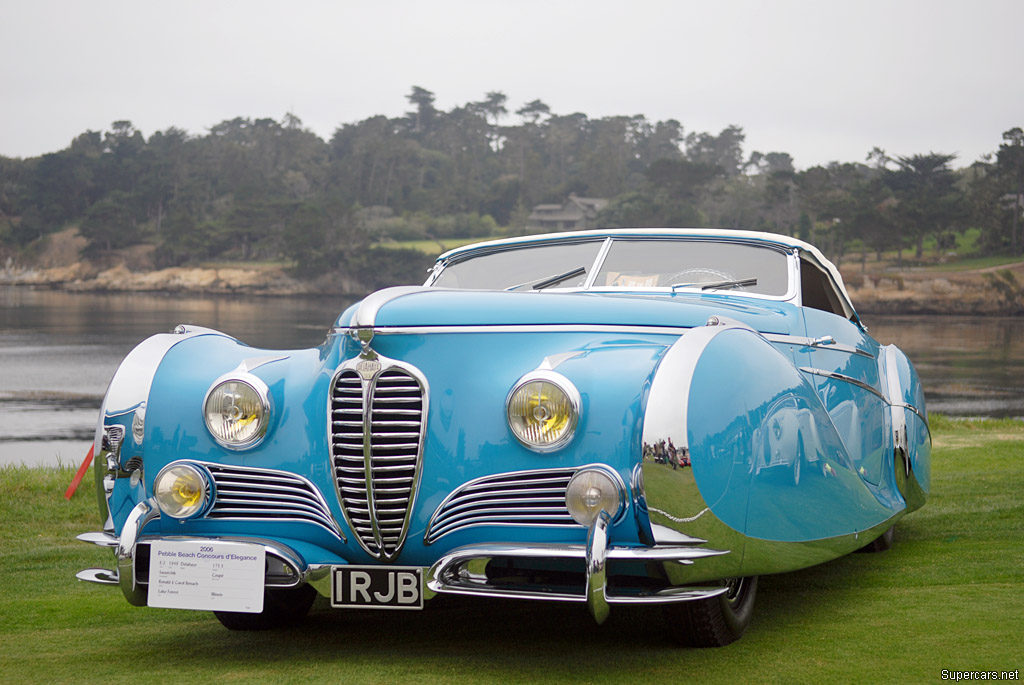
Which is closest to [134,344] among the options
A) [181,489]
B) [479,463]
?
[181,489]

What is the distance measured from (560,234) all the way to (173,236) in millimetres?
99090

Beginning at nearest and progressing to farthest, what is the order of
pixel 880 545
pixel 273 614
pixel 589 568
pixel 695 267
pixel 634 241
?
pixel 589 568, pixel 273 614, pixel 695 267, pixel 634 241, pixel 880 545

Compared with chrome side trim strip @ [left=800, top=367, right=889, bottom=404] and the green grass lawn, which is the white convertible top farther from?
the green grass lawn

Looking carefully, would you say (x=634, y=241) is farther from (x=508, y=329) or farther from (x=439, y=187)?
(x=439, y=187)

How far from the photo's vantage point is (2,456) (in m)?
23.4

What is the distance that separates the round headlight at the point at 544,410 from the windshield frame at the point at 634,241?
1309mm

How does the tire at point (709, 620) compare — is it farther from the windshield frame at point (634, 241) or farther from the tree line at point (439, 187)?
the tree line at point (439, 187)

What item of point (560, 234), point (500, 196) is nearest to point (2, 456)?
point (560, 234)

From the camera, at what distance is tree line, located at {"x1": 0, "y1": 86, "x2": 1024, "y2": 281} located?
82.7 metres

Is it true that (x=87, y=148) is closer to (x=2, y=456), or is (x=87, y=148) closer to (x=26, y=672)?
(x=2, y=456)

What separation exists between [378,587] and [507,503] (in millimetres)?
496

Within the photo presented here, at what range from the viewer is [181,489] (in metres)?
3.71

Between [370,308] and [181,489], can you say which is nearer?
[370,308]

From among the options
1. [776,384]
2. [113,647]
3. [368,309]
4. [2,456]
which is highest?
[368,309]
